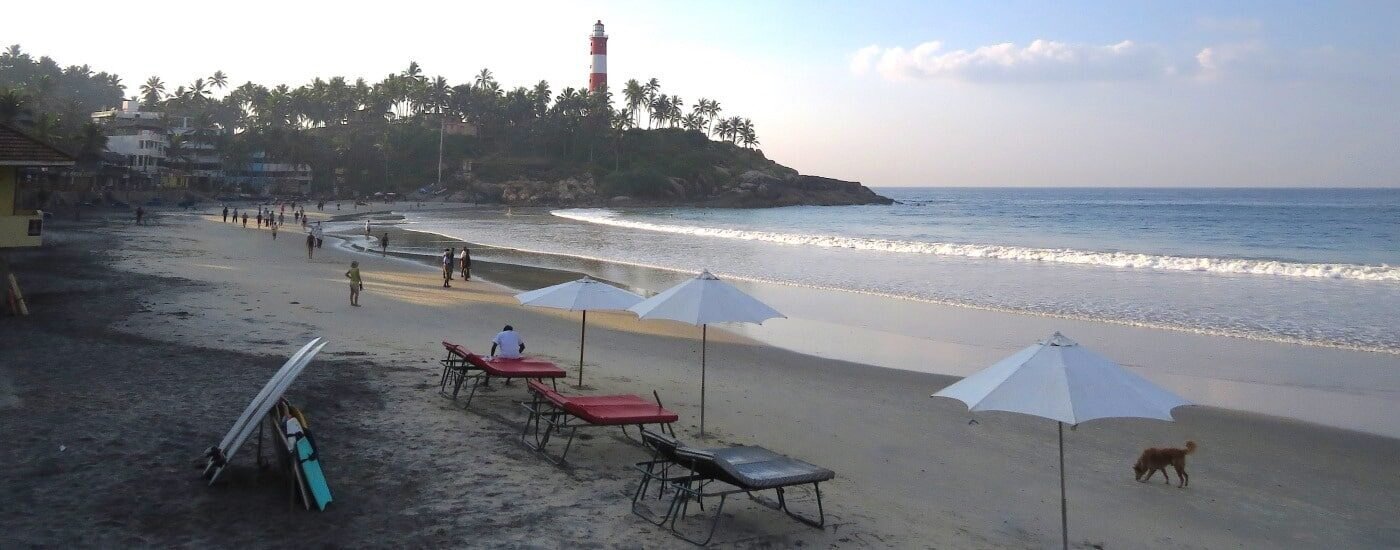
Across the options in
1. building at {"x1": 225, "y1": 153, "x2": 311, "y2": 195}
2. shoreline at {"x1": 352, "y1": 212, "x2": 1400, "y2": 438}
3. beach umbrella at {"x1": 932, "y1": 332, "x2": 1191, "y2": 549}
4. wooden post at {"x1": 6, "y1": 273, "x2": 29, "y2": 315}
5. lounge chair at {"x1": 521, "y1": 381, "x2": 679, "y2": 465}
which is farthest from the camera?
building at {"x1": 225, "y1": 153, "x2": 311, "y2": 195}

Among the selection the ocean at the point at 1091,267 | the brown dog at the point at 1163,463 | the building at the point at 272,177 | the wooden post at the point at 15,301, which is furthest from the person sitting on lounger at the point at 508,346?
the building at the point at 272,177

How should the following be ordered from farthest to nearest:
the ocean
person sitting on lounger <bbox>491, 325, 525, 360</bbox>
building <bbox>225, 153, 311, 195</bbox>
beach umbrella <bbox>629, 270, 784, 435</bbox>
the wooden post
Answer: building <bbox>225, 153, 311, 195</bbox>, the ocean, the wooden post, person sitting on lounger <bbox>491, 325, 525, 360</bbox>, beach umbrella <bbox>629, 270, 784, 435</bbox>

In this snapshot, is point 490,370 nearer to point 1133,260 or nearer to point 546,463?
point 546,463

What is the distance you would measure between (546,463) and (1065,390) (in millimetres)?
4076

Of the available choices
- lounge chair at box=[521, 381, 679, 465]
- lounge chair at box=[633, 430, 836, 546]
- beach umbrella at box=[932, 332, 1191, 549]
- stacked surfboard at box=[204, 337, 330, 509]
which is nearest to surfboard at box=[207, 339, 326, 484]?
stacked surfboard at box=[204, 337, 330, 509]

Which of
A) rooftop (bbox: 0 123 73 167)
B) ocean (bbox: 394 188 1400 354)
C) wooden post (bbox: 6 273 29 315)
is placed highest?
rooftop (bbox: 0 123 73 167)

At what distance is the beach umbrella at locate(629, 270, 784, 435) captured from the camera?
900cm

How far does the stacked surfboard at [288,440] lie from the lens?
19.9 feet

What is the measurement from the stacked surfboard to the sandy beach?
0.17 metres

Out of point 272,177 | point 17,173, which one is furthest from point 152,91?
point 17,173

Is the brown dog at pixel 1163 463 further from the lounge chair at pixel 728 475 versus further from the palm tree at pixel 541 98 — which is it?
the palm tree at pixel 541 98

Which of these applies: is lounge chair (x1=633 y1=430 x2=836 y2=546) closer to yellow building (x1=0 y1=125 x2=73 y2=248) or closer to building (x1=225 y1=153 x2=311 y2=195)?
yellow building (x1=0 y1=125 x2=73 y2=248)

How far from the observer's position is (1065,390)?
227 inches

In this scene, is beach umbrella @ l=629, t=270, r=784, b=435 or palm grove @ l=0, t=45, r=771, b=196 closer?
beach umbrella @ l=629, t=270, r=784, b=435
